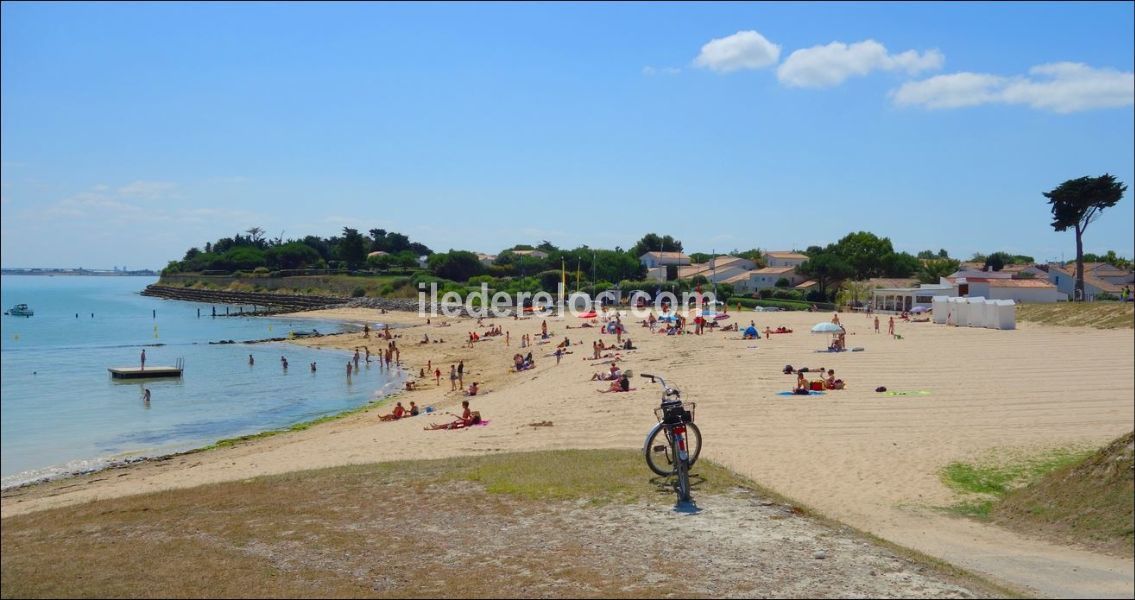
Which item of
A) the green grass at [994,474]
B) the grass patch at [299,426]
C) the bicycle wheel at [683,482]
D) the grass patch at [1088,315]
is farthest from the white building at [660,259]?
the bicycle wheel at [683,482]

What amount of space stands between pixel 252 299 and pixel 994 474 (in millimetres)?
104496

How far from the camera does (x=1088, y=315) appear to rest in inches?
684

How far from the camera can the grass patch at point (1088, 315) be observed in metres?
14.8

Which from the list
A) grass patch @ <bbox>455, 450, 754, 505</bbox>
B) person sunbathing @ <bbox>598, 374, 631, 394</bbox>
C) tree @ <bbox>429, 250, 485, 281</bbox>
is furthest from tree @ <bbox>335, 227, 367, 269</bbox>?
grass patch @ <bbox>455, 450, 754, 505</bbox>

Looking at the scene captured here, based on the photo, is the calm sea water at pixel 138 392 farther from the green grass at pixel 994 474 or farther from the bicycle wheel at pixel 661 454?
the green grass at pixel 994 474

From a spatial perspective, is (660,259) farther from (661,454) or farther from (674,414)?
(674,414)

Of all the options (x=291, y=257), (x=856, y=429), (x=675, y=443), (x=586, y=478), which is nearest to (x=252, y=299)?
(x=291, y=257)

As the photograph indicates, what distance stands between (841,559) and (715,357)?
2158 cm

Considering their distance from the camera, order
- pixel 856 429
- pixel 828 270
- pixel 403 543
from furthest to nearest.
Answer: pixel 828 270 → pixel 856 429 → pixel 403 543

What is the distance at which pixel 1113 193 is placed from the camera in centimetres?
1972

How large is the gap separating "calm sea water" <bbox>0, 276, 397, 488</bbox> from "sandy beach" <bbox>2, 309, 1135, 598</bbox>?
5.69ft

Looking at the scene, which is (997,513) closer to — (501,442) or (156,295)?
(501,442)

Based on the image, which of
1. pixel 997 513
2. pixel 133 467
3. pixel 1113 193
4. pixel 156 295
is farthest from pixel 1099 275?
pixel 156 295

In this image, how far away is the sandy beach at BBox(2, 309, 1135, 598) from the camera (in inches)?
340
